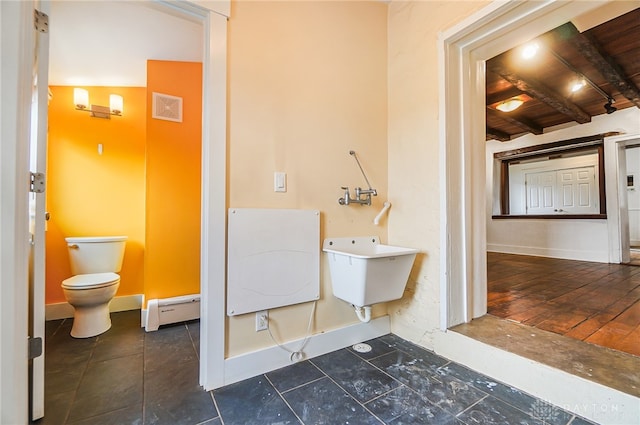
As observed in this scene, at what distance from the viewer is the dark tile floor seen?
3.50 feet

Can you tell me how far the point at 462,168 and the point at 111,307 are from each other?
3.06 meters

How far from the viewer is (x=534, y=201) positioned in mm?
4883

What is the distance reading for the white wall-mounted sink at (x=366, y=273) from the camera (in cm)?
142

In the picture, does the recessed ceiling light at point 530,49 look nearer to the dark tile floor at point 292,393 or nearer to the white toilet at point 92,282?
the dark tile floor at point 292,393

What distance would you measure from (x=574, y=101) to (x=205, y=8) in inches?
176

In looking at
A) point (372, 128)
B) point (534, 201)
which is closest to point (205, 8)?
point (372, 128)

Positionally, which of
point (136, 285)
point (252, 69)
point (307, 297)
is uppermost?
point (252, 69)

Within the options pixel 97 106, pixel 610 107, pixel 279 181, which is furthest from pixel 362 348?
pixel 610 107

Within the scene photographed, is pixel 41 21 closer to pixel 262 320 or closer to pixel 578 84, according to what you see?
pixel 262 320

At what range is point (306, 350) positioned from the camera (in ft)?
5.07

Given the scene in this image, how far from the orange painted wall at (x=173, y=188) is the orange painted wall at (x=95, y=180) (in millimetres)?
600

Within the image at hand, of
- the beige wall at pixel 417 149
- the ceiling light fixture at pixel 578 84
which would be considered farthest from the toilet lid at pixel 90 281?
the ceiling light fixture at pixel 578 84

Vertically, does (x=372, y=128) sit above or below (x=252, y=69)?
below

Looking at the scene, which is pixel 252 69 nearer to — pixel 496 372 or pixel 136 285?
pixel 496 372
